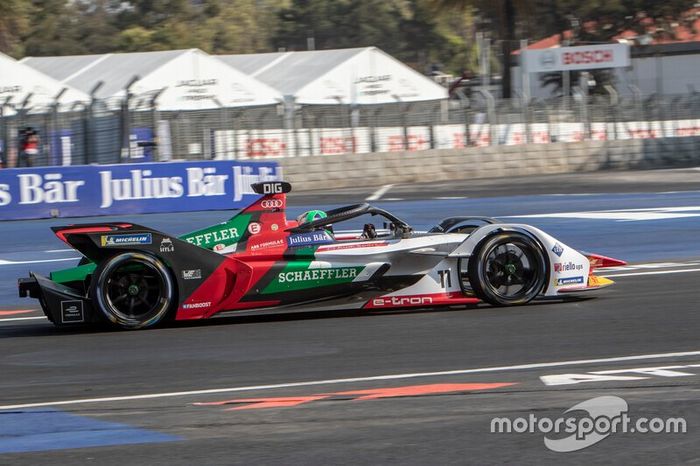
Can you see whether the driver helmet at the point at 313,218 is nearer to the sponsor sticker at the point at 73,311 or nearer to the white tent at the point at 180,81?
the sponsor sticker at the point at 73,311

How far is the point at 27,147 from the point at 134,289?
49.7ft

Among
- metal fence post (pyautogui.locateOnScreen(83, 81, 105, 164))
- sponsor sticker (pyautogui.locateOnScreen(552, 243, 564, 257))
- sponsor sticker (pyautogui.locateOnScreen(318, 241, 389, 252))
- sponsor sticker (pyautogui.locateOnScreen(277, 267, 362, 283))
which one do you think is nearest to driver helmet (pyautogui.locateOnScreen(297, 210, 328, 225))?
sponsor sticker (pyautogui.locateOnScreen(318, 241, 389, 252))

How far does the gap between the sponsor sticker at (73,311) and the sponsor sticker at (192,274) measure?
809 mm

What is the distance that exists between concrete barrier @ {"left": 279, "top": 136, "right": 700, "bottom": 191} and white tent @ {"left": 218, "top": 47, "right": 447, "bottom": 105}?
8270 millimetres

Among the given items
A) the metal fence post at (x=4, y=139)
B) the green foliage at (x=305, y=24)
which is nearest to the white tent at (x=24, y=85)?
the metal fence post at (x=4, y=139)

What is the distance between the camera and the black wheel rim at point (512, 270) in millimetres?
9023

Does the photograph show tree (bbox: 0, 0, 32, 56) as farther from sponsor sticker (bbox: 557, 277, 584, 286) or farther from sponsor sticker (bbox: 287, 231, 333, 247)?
sponsor sticker (bbox: 557, 277, 584, 286)

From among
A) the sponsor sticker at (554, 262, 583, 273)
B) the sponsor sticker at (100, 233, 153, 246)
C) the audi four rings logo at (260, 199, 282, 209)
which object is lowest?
the sponsor sticker at (554, 262, 583, 273)

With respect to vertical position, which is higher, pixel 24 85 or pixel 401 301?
pixel 24 85

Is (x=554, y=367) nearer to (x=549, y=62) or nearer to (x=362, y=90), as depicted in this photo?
(x=362, y=90)

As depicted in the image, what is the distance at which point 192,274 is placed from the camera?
28.1 feet

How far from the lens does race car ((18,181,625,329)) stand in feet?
27.8

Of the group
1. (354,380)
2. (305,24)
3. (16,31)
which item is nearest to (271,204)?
(354,380)

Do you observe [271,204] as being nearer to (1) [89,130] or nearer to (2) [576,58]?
(1) [89,130]
